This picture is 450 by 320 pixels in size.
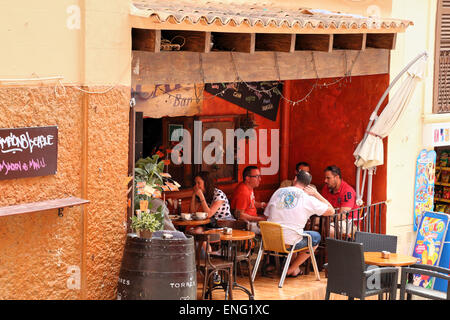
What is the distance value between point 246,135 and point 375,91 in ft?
7.24

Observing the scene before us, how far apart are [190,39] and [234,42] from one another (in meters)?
0.70

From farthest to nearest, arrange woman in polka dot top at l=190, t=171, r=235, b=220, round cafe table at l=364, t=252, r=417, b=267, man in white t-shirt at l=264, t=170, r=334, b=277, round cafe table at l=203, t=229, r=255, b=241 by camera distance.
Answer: woman in polka dot top at l=190, t=171, r=235, b=220 < man in white t-shirt at l=264, t=170, r=334, b=277 < round cafe table at l=203, t=229, r=255, b=241 < round cafe table at l=364, t=252, r=417, b=267

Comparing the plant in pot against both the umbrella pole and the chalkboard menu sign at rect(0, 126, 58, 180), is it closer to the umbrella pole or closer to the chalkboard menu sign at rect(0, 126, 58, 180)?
the chalkboard menu sign at rect(0, 126, 58, 180)

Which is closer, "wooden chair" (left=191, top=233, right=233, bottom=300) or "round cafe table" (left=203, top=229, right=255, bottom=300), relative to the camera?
"wooden chair" (left=191, top=233, right=233, bottom=300)

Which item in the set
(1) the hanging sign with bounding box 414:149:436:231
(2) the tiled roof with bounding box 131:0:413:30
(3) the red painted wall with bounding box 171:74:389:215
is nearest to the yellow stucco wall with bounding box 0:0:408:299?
(2) the tiled roof with bounding box 131:0:413:30

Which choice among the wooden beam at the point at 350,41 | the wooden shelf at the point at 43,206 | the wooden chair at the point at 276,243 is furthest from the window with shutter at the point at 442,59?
the wooden shelf at the point at 43,206

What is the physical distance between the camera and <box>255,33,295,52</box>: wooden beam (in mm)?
8906

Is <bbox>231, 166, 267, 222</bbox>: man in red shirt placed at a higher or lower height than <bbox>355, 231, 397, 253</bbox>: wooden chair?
higher

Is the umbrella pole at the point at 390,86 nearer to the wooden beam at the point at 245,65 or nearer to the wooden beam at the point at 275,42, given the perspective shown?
the wooden beam at the point at 245,65

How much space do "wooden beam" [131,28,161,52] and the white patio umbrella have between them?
4.15 meters

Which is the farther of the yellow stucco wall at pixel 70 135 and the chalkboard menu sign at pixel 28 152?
the yellow stucco wall at pixel 70 135

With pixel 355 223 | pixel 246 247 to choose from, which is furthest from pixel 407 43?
pixel 246 247

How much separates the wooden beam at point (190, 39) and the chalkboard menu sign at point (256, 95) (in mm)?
3381

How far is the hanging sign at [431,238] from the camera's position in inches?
414
